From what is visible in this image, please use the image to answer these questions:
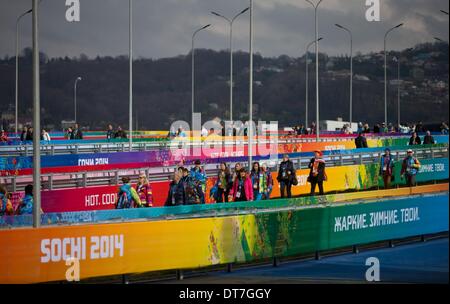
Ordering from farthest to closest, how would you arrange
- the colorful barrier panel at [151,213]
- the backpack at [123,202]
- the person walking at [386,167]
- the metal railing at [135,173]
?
the person walking at [386,167], the metal railing at [135,173], the backpack at [123,202], the colorful barrier panel at [151,213]

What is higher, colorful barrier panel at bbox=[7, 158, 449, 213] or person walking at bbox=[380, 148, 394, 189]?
person walking at bbox=[380, 148, 394, 189]

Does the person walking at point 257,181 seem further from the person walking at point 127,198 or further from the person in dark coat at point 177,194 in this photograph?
the person walking at point 127,198

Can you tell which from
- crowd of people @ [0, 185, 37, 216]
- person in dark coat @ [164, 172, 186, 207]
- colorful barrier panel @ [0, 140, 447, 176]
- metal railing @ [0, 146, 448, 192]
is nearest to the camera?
crowd of people @ [0, 185, 37, 216]

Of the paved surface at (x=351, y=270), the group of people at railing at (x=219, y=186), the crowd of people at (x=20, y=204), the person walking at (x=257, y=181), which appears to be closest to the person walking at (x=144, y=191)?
the group of people at railing at (x=219, y=186)

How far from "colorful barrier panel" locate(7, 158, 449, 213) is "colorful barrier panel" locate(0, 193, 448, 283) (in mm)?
8102

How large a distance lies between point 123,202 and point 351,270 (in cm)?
516

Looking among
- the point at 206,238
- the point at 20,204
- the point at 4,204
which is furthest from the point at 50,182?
the point at 206,238

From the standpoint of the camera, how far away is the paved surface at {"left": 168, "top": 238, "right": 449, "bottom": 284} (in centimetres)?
1831

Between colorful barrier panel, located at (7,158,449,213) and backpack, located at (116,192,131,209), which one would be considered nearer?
backpack, located at (116,192,131,209)

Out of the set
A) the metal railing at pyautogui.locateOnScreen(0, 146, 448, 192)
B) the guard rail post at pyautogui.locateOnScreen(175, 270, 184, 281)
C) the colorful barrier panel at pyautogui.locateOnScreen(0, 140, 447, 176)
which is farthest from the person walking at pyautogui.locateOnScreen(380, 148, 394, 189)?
the guard rail post at pyautogui.locateOnScreen(175, 270, 184, 281)

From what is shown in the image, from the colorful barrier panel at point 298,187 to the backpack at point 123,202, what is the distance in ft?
15.7

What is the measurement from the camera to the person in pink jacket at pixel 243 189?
85.9 ft

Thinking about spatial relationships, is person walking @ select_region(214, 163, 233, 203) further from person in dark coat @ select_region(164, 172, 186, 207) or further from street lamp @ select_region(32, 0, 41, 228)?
street lamp @ select_region(32, 0, 41, 228)

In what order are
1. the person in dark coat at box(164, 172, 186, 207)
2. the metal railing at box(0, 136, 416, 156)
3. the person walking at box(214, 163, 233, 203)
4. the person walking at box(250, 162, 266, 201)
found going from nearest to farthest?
the person in dark coat at box(164, 172, 186, 207) < the person walking at box(214, 163, 233, 203) < the person walking at box(250, 162, 266, 201) < the metal railing at box(0, 136, 416, 156)
